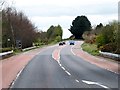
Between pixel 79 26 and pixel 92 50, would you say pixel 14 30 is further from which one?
pixel 79 26

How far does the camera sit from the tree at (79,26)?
164 metres

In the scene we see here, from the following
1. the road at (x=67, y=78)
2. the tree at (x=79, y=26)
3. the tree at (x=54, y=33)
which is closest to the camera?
the road at (x=67, y=78)

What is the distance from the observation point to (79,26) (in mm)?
165000

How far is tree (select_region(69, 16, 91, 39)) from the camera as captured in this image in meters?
164

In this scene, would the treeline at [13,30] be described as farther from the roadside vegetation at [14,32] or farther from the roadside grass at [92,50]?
the roadside grass at [92,50]

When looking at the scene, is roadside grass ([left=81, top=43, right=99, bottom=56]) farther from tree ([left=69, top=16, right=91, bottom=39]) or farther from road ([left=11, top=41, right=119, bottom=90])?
tree ([left=69, top=16, right=91, bottom=39])

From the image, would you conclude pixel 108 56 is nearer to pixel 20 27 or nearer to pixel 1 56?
pixel 1 56

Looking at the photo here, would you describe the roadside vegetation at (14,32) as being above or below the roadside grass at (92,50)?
above

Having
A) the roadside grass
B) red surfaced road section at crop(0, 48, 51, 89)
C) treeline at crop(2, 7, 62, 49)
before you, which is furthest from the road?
treeline at crop(2, 7, 62, 49)

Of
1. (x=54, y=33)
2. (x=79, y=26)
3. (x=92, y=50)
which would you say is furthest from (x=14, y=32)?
(x=54, y=33)

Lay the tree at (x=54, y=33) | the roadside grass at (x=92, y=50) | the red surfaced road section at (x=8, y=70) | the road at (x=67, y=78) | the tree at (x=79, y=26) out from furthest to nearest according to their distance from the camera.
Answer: the tree at (x=54, y=33)
the tree at (x=79, y=26)
the roadside grass at (x=92, y=50)
the red surfaced road section at (x=8, y=70)
the road at (x=67, y=78)

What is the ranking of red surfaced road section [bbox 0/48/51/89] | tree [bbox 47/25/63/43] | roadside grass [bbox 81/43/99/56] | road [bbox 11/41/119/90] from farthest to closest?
Result: tree [bbox 47/25/63/43] → roadside grass [bbox 81/43/99/56] → red surfaced road section [bbox 0/48/51/89] → road [bbox 11/41/119/90]

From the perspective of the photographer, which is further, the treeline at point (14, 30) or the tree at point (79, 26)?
the tree at point (79, 26)

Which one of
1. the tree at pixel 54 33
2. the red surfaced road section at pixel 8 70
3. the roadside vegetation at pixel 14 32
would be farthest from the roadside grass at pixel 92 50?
the tree at pixel 54 33
